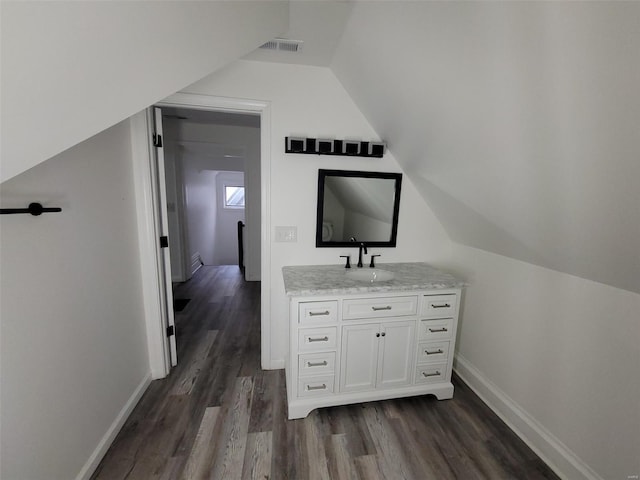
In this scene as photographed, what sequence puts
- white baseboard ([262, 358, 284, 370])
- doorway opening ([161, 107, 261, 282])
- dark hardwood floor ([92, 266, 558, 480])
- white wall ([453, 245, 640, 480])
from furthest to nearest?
doorway opening ([161, 107, 261, 282]) < white baseboard ([262, 358, 284, 370]) < dark hardwood floor ([92, 266, 558, 480]) < white wall ([453, 245, 640, 480])

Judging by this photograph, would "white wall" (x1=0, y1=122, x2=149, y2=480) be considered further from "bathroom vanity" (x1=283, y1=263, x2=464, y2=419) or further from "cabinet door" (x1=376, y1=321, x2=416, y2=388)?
"cabinet door" (x1=376, y1=321, x2=416, y2=388)

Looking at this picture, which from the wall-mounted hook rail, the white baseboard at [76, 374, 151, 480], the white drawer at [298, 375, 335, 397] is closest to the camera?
the wall-mounted hook rail

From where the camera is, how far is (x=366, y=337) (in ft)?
5.90

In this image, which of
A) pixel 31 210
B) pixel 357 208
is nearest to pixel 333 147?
pixel 357 208

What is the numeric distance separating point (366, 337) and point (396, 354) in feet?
0.90

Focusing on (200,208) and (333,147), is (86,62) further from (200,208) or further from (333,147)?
(200,208)

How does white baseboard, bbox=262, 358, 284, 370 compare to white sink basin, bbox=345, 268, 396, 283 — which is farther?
white baseboard, bbox=262, 358, 284, 370

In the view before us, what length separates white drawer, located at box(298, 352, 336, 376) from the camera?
5.70 feet

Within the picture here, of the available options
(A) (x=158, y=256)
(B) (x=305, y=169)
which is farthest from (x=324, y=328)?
(A) (x=158, y=256)

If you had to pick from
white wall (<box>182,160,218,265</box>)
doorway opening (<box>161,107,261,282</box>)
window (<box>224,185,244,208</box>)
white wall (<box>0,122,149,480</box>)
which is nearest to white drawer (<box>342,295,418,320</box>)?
white wall (<box>0,122,149,480</box>)

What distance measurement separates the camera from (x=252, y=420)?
5.80 feet

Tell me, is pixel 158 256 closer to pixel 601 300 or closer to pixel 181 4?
pixel 181 4

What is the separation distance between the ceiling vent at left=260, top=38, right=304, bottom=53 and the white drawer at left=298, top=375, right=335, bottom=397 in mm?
2125

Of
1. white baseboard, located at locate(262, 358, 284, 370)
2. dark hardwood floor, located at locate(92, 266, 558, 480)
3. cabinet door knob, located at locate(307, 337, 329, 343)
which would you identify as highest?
cabinet door knob, located at locate(307, 337, 329, 343)
